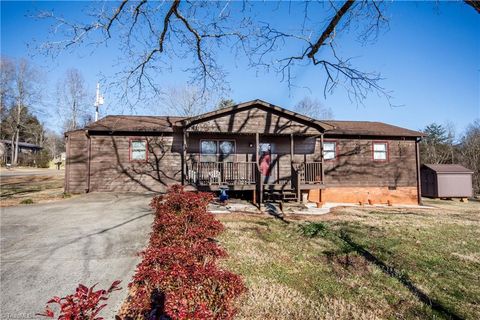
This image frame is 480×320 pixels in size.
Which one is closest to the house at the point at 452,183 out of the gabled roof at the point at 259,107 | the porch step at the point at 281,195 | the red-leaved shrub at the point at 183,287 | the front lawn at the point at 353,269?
the gabled roof at the point at 259,107

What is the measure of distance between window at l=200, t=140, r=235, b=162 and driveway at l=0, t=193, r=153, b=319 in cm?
489

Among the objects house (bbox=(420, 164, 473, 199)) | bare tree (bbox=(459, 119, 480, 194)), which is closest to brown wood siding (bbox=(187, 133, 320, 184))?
house (bbox=(420, 164, 473, 199))

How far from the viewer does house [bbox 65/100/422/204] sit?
40.5 feet

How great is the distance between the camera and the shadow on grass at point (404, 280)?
360 centimetres

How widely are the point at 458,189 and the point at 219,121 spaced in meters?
18.2

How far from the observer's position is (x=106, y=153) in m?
13.3

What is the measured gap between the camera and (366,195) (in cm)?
1508

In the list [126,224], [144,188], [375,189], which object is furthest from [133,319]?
[375,189]

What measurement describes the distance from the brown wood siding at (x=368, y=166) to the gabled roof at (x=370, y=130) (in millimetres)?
523

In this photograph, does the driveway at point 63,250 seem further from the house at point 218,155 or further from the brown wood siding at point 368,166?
the brown wood siding at point 368,166

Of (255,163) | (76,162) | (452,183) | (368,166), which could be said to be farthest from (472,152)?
(76,162)

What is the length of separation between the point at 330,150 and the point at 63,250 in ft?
44.6

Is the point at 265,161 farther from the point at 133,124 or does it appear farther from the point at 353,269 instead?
the point at 353,269

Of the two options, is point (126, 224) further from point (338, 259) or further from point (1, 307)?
point (338, 259)
